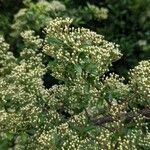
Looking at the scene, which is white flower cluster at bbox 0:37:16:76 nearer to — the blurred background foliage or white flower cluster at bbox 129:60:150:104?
white flower cluster at bbox 129:60:150:104

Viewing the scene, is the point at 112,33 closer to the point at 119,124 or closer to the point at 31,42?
the point at 31,42

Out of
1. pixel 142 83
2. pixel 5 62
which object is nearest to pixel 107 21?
pixel 5 62

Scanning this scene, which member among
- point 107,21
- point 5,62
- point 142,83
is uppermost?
point 107,21

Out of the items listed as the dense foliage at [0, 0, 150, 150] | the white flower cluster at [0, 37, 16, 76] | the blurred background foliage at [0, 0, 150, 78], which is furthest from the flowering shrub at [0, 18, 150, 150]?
the blurred background foliage at [0, 0, 150, 78]

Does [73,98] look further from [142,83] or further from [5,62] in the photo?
[5,62]

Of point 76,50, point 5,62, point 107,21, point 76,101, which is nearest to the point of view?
point 76,50

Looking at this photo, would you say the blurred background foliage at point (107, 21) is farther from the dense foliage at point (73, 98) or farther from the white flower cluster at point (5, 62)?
the dense foliage at point (73, 98)
